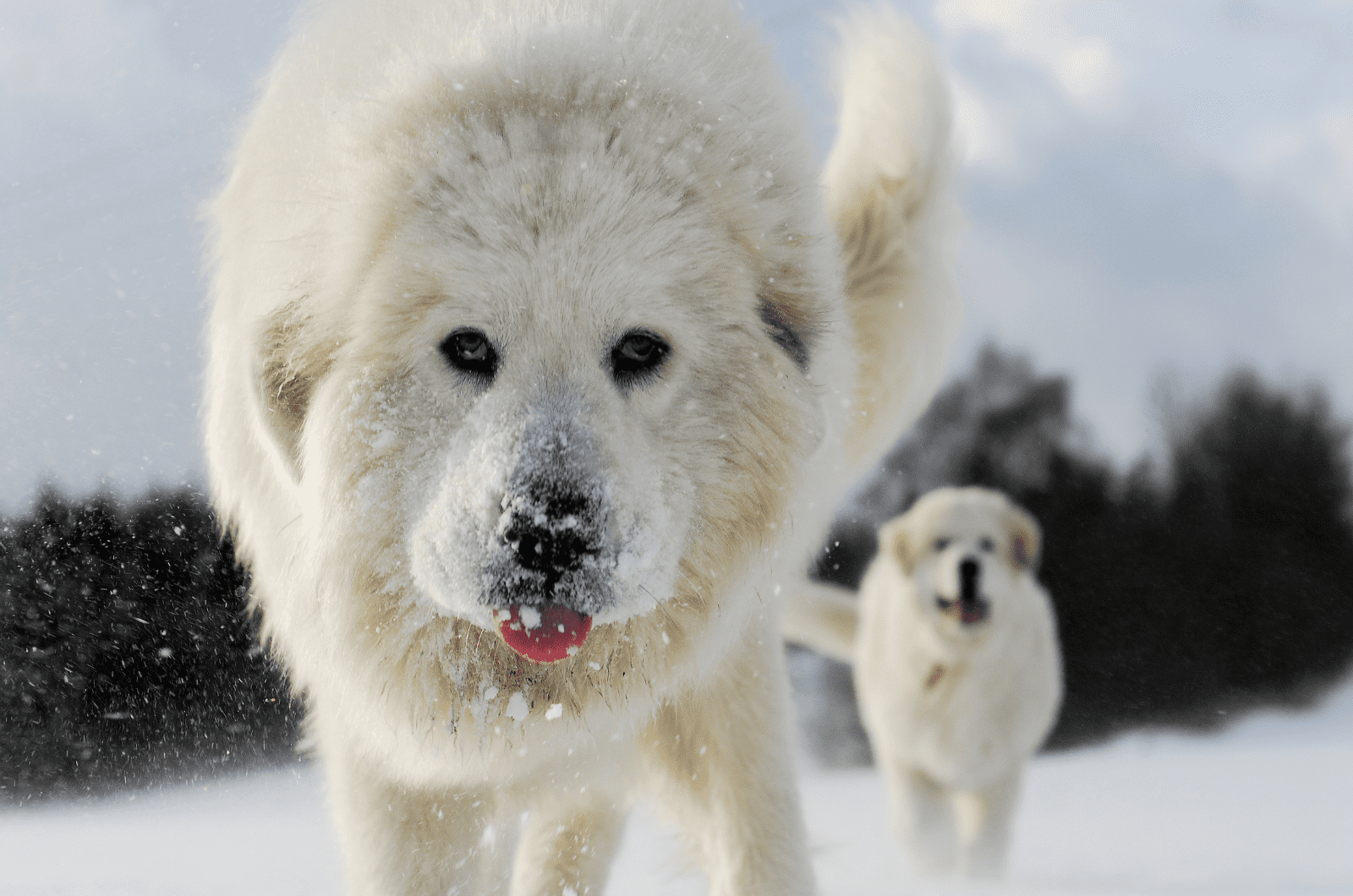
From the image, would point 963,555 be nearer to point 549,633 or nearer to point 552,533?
point 549,633

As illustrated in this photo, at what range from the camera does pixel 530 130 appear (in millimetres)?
1596

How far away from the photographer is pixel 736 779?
6.98ft

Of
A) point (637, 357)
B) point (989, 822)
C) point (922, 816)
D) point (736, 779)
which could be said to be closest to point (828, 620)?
point (922, 816)

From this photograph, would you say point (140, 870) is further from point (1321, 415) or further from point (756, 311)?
point (1321, 415)

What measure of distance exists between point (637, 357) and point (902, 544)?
3.91m

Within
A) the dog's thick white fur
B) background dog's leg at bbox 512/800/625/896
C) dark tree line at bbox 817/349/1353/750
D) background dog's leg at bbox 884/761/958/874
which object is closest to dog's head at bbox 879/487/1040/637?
background dog's leg at bbox 884/761/958/874

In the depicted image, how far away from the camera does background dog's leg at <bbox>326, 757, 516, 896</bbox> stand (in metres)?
1.88

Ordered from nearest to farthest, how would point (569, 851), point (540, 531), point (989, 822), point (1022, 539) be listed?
point (540, 531) → point (569, 851) → point (989, 822) → point (1022, 539)

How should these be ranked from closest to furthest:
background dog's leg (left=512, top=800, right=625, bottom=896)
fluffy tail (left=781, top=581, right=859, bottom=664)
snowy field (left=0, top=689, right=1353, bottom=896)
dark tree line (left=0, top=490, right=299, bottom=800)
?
1. background dog's leg (left=512, top=800, right=625, bottom=896)
2. snowy field (left=0, top=689, right=1353, bottom=896)
3. dark tree line (left=0, top=490, right=299, bottom=800)
4. fluffy tail (left=781, top=581, right=859, bottom=664)

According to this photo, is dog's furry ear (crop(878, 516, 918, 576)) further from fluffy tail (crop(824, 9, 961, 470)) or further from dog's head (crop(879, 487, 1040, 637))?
fluffy tail (crop(824, 9, 961, 470))

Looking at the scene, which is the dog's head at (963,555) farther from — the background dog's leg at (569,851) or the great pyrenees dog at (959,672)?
the background dog's leg at (569,851)

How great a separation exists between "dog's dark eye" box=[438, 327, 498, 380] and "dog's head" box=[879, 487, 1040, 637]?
3.95m

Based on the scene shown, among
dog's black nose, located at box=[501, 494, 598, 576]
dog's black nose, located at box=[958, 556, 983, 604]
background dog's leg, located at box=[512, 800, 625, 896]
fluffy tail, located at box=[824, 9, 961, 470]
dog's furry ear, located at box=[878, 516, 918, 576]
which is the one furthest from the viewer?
dog's furry ear, located at box=[878, 516, 918, 576]

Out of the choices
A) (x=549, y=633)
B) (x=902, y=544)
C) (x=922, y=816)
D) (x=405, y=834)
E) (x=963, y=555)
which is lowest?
(x=922, y=816)
